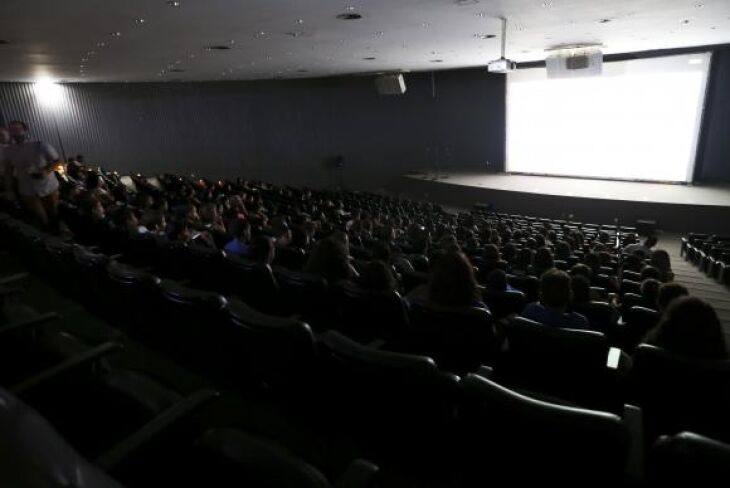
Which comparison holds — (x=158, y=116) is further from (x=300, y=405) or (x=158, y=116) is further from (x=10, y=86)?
(x=300, y=405)

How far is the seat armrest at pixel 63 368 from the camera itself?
1609 mm

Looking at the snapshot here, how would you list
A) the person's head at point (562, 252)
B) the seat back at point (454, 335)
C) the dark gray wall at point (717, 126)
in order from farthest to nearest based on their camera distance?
the dark gray wall at point (717, 126) < the person's head at point (562, 252) < the seat back at point (454, 335)

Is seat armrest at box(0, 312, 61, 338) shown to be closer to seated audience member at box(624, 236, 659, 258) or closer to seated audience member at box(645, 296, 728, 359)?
seated audience member at box(645, 296, 728, 359)

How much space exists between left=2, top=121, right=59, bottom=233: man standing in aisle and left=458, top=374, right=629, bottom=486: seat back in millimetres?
6321

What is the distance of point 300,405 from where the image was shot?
2369 mm

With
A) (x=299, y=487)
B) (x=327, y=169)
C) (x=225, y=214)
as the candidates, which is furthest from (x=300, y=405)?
(x=327, y=169)

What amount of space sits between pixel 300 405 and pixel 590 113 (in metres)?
16.9

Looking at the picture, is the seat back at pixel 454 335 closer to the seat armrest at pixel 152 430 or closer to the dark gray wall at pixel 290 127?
the seat armrest at pixel 152 430

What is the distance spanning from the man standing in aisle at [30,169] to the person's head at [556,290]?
613 cm

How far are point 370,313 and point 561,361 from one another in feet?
4.05

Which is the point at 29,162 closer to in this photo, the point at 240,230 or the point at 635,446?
the point at 240,230

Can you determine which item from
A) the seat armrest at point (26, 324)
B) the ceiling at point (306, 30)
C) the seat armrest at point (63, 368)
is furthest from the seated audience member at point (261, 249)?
the ceiling at point (306, 30)

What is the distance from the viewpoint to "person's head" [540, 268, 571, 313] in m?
2.89

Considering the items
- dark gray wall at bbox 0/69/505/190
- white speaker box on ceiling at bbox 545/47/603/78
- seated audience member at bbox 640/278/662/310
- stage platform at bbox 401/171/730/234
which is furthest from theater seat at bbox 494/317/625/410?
dark gray wall at bbox 0/69/505/190
